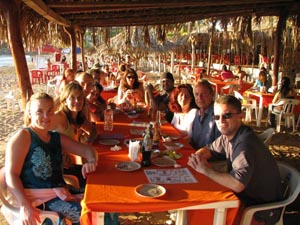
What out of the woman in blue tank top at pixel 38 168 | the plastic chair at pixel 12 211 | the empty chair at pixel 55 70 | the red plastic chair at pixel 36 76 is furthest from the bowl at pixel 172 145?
the empty chair at pixel 55 70

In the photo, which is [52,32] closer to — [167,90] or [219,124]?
[167,90]

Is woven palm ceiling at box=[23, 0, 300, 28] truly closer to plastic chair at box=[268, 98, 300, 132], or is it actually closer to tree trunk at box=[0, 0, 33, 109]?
tree trunk at box=[0, 0, 33, 109]

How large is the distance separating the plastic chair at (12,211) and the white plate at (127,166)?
0.54 metres

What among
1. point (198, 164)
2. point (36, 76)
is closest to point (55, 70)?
point (36, 76)

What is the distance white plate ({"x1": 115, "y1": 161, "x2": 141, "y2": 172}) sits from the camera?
2.32 meters

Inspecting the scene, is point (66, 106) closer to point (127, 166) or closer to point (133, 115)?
point (127, 166)

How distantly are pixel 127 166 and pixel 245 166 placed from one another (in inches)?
35.5

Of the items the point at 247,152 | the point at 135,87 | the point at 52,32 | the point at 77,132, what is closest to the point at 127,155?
the point at 77,132

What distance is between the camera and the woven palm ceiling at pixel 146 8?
14.7ft

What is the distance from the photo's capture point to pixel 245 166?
2031 millimetres

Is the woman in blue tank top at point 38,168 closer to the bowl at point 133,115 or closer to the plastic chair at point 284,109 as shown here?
the bowl at point 133,115

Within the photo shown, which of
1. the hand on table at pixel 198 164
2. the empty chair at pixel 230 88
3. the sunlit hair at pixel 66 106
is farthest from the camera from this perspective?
the empty chair at pixel 230 88

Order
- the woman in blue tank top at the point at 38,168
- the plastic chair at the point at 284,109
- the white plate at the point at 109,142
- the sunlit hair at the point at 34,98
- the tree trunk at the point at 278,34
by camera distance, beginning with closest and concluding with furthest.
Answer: the woman in blue tank top at the point at 38,168, the sunlit hair at the point at 34,98, the white plate at the point at 109,142, the plastic chair at the point at 284,109, the tree trunk at the point at 278,34

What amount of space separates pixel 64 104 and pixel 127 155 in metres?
1.03
